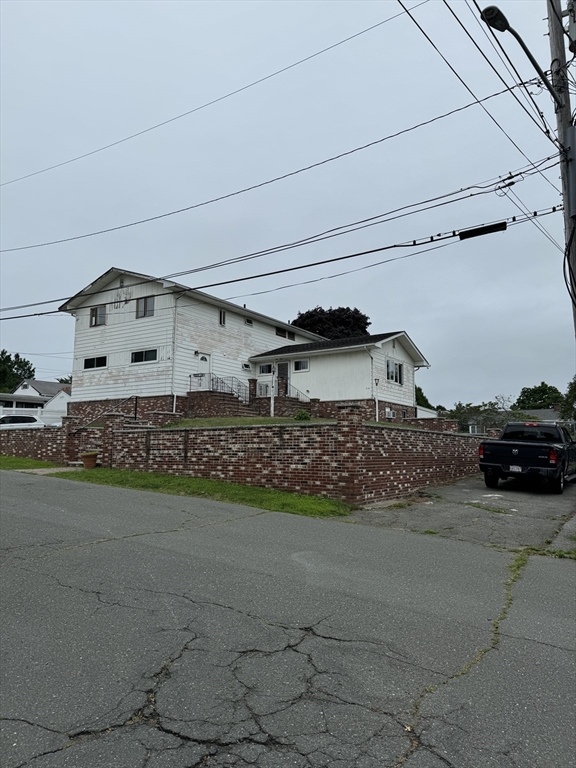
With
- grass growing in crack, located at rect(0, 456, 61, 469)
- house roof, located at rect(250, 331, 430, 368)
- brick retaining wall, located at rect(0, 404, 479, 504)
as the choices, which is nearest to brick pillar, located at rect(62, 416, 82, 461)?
grass growing in crack, located at rect(0, 456, 61, 469)

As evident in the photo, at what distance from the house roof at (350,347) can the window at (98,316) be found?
7943 millimetres

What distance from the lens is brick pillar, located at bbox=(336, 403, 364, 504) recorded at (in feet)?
36.7

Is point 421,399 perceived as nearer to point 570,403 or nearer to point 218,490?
point 570,403

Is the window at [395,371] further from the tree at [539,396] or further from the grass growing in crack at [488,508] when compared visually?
the tree at [539,396]

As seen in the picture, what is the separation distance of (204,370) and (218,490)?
48.2 feet

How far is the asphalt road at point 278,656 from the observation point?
9.78ft

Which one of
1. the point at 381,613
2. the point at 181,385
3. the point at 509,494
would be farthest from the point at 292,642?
the point at 181,385

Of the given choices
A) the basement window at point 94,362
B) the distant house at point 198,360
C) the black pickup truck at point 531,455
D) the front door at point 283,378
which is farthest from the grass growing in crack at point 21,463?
the black pickup truck at point 531,455

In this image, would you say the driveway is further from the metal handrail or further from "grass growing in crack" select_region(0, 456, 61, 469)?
the metal handrail

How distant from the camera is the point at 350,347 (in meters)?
25.9

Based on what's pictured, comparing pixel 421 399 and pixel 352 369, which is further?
pixel 421 399

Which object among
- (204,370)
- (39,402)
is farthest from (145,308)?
(39,402)

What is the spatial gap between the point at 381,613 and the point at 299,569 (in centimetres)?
156

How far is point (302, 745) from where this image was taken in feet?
9.70
